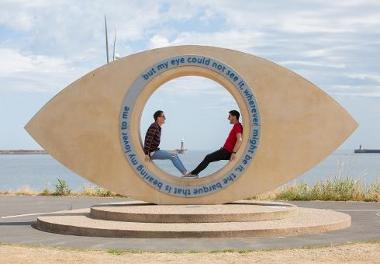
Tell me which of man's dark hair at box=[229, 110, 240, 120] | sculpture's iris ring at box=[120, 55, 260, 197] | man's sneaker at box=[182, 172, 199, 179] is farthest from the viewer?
man's dark hair at box=[229, 110, 240, 120]

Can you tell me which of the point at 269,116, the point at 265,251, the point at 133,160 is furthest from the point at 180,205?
the point at 265,251

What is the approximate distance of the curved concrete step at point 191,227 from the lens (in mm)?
13570

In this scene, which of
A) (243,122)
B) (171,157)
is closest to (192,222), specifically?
(171,157)

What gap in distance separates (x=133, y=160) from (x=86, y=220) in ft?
6.37

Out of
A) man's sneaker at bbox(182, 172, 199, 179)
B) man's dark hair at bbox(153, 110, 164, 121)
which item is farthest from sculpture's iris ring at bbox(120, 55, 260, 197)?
man's dark hair at bbox(153, 110, 164, 121)

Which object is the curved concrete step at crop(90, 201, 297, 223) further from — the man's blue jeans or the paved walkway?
the paved walkway

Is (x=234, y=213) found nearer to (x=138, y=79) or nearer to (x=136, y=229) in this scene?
(x=136, y=229)

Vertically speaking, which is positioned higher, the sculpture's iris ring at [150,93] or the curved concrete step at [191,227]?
the sculpture's iris ring at [150,93]

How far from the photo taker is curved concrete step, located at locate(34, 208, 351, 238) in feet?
44.5

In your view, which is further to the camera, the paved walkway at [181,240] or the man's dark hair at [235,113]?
the man's dark hair at [235,113]

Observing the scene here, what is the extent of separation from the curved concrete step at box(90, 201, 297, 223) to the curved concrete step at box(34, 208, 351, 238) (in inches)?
8.9

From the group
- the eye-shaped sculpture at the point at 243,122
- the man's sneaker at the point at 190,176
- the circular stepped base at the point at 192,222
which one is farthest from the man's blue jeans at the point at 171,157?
the circular stepped base at the point at 192,222

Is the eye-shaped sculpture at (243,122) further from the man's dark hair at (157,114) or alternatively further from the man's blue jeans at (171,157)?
the man's dark hair at (157,114)

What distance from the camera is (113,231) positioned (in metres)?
13.8
